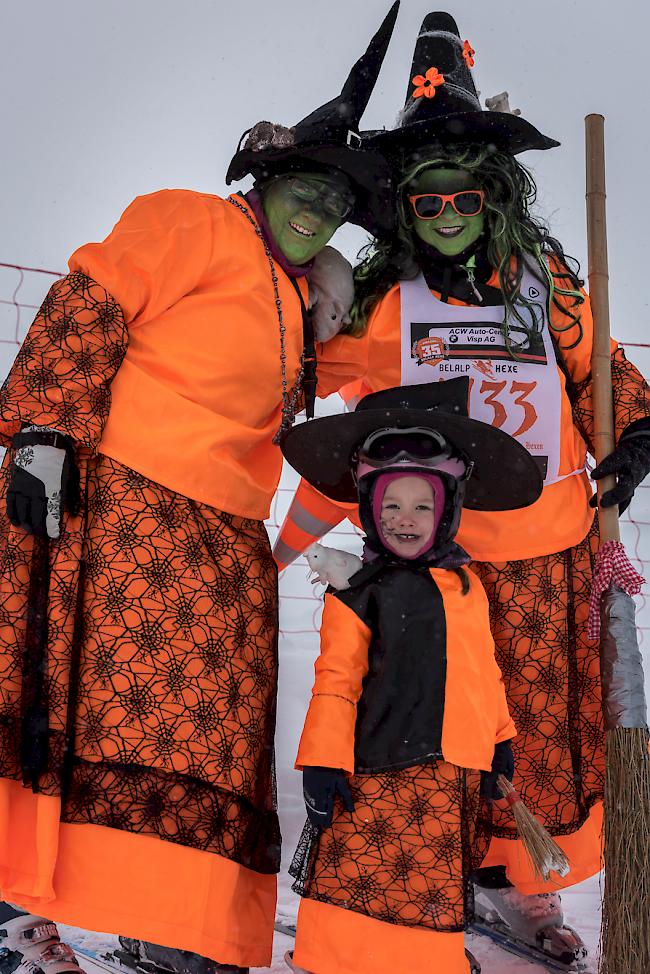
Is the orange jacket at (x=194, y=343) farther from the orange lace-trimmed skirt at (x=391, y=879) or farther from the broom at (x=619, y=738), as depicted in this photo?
the broom at (x=619, y=738)

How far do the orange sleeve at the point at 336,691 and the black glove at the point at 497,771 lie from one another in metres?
0.36

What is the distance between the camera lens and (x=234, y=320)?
2.39 m

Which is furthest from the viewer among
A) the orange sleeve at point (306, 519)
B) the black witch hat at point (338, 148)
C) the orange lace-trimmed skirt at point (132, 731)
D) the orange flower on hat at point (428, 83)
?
the orange sleeve at point (306, 519)

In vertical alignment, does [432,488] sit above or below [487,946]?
above

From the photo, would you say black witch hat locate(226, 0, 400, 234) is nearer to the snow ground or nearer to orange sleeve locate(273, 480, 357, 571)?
orange sleeve locate(273, 480, 357, 571)

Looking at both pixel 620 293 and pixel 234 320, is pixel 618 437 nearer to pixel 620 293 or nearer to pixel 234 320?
pixel 234 320

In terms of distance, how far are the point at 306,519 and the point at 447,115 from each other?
3.91ft

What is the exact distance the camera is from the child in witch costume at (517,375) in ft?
8.53

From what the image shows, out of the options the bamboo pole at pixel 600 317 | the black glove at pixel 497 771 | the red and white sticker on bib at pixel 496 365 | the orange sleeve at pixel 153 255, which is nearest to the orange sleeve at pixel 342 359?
the red and white sticker on bib at pixel 496 365

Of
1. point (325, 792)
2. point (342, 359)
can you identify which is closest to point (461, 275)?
point (342, 359)

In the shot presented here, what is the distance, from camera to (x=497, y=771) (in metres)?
2.35
